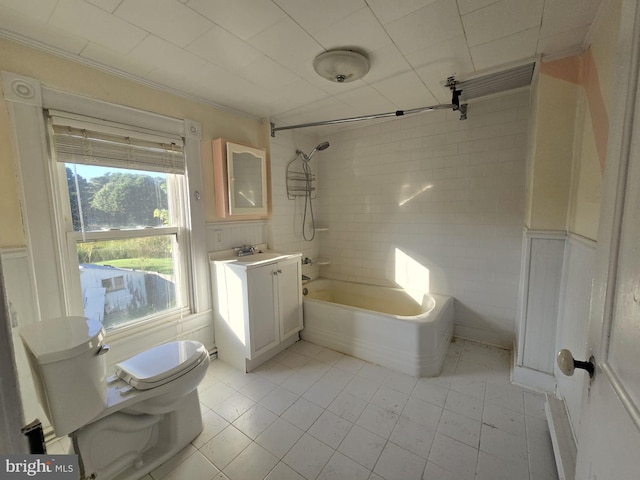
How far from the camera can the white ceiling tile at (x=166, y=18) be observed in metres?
1.22

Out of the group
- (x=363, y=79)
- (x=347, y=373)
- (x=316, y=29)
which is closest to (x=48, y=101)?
(x=316, y=29)

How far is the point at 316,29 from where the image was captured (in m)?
1.40

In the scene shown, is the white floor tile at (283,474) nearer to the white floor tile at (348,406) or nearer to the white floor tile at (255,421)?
the white floor tile at (255,421)

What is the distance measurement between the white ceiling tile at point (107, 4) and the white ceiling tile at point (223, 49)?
351mm

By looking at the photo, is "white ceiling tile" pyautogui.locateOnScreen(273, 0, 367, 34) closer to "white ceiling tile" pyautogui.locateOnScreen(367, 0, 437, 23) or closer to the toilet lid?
"white ceiling tile" pyautogui.locateOnScreen(367, 0, 437, 23)

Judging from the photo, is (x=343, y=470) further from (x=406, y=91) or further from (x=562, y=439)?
(x=406, y=91)

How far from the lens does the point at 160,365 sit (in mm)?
1477

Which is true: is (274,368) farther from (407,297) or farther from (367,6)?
(367,6)

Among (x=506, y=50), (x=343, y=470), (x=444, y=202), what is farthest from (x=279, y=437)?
(x=506, y=50)

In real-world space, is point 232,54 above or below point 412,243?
above

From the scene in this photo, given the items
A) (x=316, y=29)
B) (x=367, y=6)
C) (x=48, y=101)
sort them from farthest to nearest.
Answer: (x=48, y=101) < (x=316, y=29) < (x=367, y=6)

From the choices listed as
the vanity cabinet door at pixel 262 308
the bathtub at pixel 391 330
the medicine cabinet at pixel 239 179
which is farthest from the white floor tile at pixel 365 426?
the medicine cabinet at pixel 239 179

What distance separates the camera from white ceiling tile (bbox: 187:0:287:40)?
47.9 inches

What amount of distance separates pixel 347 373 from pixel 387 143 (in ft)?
7.52
